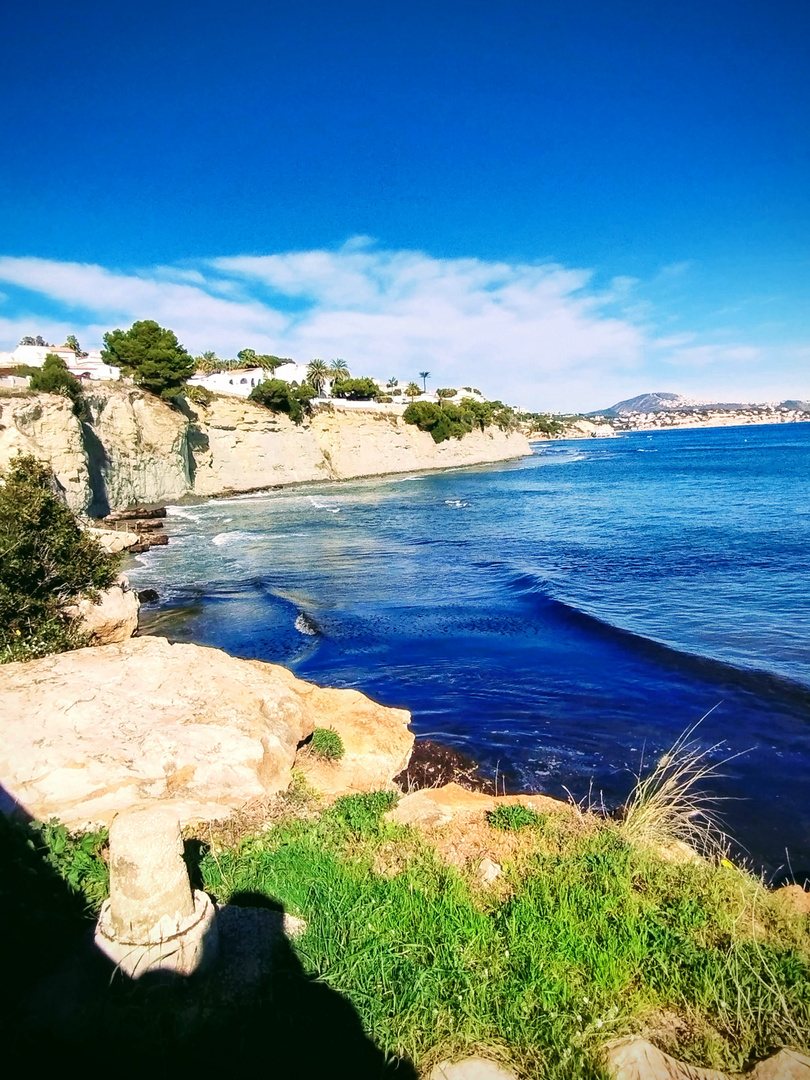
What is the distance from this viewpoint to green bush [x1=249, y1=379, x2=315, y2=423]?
215ft

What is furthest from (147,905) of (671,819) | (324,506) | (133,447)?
(133,447)

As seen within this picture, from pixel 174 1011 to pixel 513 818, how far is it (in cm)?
396

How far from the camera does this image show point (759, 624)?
16484 millimetres

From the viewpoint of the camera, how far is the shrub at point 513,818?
652 centimetres

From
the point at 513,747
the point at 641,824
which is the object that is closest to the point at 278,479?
the point at 513,747

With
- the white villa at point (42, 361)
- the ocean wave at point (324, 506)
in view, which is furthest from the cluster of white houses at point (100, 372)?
the ocean wave at point (324, 506)

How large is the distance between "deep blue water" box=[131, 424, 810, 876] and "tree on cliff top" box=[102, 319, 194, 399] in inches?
716

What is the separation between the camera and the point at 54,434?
33.5 metres

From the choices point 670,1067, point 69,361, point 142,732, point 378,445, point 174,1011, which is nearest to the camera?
point 670,1067

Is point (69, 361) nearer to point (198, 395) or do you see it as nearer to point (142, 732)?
point (198, 395)

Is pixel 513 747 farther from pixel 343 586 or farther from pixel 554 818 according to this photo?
pixel 343 586

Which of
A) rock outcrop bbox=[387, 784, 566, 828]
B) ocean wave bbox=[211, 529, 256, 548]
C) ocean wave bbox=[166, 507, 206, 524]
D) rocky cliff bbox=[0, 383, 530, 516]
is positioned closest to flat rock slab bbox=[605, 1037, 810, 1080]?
rock outcrop bbox=[387, 784, 566, 828]

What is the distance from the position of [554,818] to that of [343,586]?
1718 cm

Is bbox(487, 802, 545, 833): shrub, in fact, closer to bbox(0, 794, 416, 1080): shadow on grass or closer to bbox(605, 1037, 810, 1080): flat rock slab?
bbox(605, 1037, 810, 1080): flat rock slab
